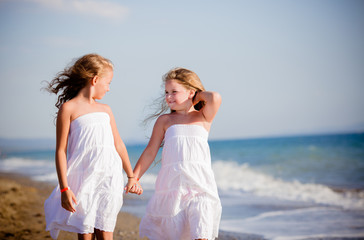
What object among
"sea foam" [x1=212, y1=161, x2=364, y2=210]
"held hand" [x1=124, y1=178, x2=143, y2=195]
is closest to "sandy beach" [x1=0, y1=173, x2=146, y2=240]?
"held hand" [x1=124, y1=178, x2=143, y2=195]

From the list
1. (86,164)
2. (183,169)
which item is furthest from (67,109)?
(183,169)

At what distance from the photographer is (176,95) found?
3275 mm

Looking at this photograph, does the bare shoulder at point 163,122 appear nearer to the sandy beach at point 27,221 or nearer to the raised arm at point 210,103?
the raised arm at point 210,103

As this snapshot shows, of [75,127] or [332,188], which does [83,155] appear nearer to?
[75,127]

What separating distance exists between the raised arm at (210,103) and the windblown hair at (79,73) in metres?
0.81

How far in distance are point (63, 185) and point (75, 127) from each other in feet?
1.47

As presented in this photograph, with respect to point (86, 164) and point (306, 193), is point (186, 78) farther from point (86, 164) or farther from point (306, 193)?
point (306, 193)

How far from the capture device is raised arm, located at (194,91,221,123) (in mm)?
3207

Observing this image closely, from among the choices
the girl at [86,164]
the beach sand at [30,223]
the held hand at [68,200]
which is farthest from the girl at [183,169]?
the beach sand at [30,223]

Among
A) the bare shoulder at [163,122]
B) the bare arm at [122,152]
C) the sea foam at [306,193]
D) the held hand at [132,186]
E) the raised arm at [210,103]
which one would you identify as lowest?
the sea foam at [306,193]

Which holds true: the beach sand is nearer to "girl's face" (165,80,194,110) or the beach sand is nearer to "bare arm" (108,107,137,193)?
"bare arm" (108,107,137,193)

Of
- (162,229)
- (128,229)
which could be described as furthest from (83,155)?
(128,229)

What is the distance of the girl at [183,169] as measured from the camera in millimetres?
3018

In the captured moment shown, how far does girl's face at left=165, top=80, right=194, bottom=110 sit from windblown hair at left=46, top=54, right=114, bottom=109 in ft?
1.68
